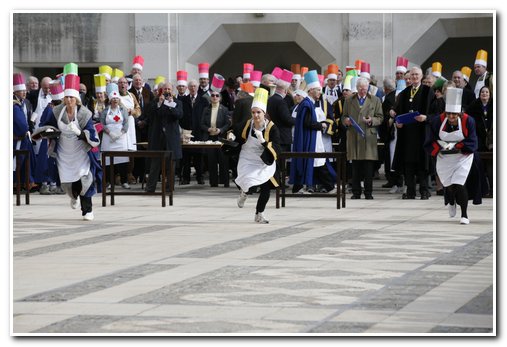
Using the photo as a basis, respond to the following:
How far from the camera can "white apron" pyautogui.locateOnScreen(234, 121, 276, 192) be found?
1542cm

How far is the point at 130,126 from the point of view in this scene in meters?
21.9

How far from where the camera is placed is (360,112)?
1948 cm

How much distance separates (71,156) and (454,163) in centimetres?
442

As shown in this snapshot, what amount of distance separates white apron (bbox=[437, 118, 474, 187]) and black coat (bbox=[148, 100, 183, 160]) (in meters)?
7.01

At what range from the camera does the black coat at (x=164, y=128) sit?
21344mm

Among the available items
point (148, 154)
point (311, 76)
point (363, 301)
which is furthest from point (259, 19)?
point (363, 301)

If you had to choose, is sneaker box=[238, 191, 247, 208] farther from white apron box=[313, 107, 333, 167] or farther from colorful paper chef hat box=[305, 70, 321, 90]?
colorful paper chef hat box=[305, 70, 321, 90]

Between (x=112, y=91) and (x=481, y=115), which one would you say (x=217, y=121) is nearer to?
(x=112, y=91)

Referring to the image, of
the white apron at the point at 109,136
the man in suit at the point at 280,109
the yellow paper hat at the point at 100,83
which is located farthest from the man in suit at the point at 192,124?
the man in suit at the point at 280,109

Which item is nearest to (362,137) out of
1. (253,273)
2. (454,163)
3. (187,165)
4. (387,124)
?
(387,124)

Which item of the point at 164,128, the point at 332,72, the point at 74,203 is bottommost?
the point at 74,203

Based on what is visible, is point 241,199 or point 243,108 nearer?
point 241,199

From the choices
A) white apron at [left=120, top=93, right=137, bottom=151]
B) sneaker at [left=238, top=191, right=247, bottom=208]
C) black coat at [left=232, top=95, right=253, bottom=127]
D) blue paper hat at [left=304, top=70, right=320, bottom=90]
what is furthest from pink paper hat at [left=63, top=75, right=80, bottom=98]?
white apron at [left=120, top=93, right=137, bottom=151]
